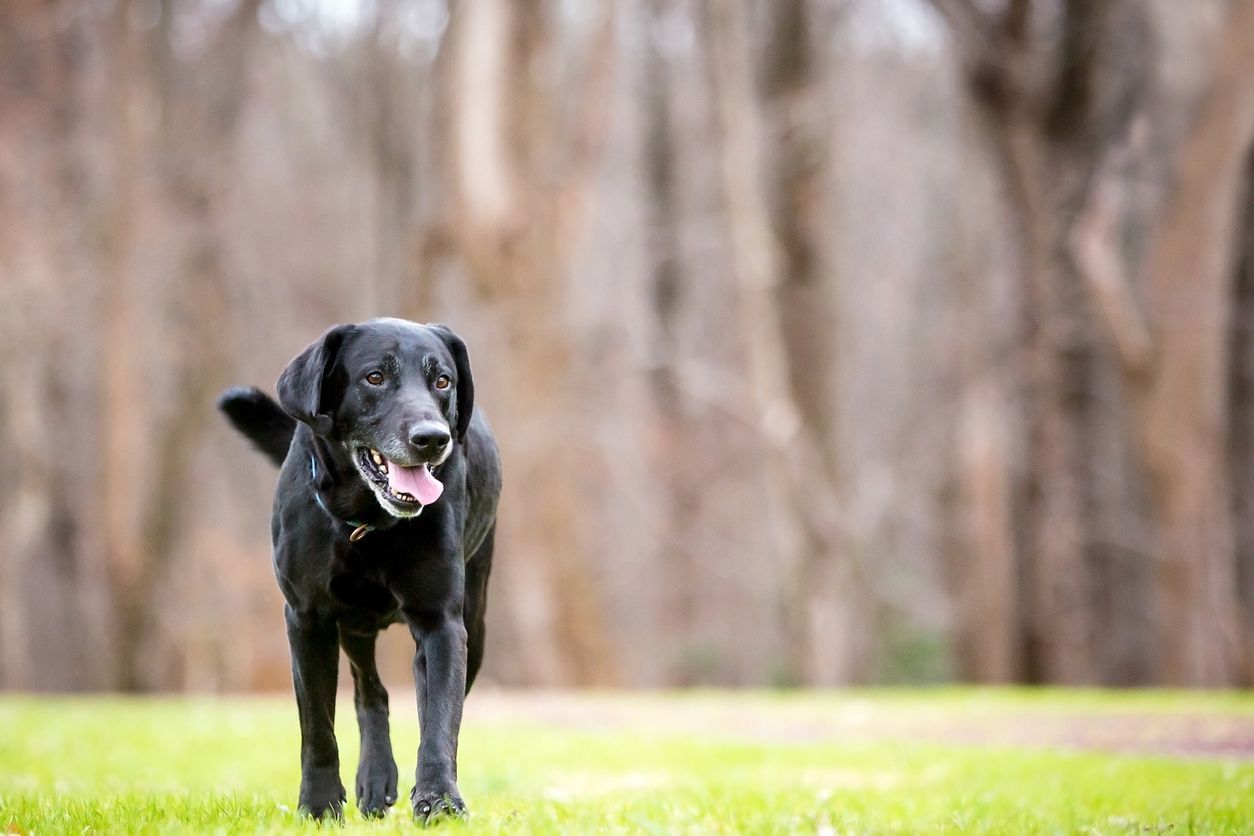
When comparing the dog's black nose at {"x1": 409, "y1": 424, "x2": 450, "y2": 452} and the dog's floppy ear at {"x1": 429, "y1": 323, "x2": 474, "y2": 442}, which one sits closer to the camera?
the dog's black nose at {"x1": 409, "y1": 424, "x2": 450, "y2": 452}

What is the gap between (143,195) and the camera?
79.4ft

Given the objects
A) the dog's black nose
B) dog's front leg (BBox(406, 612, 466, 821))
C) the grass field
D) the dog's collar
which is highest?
the dog's black nose

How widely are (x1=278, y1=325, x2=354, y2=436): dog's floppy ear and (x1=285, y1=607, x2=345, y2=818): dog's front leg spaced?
70 centimetres

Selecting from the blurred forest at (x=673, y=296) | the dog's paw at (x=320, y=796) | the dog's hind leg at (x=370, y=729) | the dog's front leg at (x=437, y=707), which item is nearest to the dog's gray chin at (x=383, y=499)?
the dog's front leg at (x=437, y=707)

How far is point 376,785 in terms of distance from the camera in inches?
236

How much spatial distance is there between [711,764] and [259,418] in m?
4.42

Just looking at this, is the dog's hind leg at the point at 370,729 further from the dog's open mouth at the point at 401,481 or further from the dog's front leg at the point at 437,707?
the dog's open mouth at the point at 401,481

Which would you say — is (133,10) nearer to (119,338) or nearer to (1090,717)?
(119,338)

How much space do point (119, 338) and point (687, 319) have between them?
13.0 m

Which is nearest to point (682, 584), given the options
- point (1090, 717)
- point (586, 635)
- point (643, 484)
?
point (643, 484)

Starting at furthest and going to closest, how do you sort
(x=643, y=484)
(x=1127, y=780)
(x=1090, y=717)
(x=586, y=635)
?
(x=643, y=484), (x=586, y=635), (x=1090, y=717), (x=1127, y=780)

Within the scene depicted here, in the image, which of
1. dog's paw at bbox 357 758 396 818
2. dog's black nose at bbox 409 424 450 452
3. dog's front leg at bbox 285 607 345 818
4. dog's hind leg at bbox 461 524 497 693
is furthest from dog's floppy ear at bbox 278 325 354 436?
dog's paw at bbox 357 758 396 818

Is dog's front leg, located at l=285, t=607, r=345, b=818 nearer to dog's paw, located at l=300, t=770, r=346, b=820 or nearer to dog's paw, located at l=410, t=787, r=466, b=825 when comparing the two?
dog's paw, located at l=300, t=770, r=346, b=820

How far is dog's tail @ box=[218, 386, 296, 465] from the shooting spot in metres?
6.42
